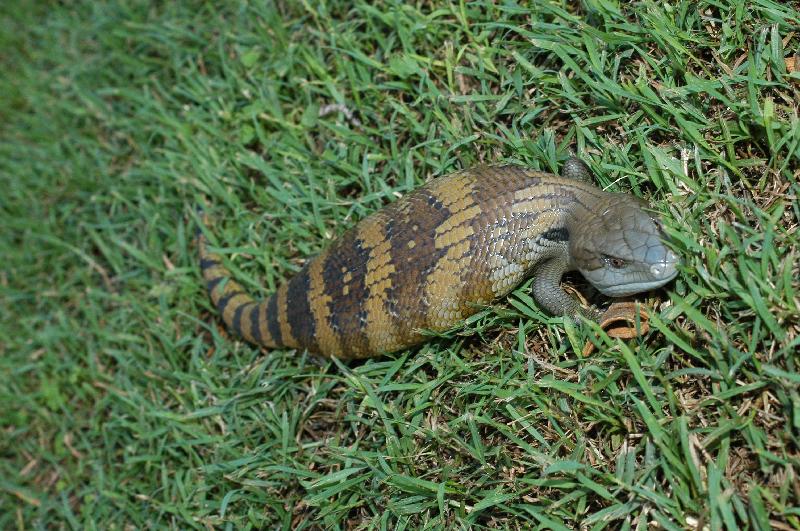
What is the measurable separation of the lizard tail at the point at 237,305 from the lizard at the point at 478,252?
1.73ft

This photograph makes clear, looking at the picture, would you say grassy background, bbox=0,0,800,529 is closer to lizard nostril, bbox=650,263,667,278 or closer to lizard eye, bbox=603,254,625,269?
lizard nostril, bbox=650,263,667,278

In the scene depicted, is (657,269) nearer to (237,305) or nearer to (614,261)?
(614,261)

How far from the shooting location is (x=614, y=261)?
11.9ft

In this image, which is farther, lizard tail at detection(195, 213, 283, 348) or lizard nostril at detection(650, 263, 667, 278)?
lizard tail at detection(195, 213, 283, 348)

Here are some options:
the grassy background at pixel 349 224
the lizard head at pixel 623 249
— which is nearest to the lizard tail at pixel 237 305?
the grassy background at pixel 349 224

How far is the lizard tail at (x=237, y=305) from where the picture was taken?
4.58 m

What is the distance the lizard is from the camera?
3697mm

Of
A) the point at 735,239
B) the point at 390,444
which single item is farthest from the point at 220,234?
the point at 735,239

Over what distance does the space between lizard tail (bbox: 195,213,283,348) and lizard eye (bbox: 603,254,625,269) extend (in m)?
2.14

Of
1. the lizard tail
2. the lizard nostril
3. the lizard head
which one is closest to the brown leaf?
the lizard head

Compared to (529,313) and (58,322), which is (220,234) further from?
(529,313)

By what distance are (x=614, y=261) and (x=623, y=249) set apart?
0.28 feet

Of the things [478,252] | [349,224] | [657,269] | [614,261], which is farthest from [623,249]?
[349,224]

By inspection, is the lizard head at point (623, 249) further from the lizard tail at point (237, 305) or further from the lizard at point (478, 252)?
the lizard tail at point (237, 305)
